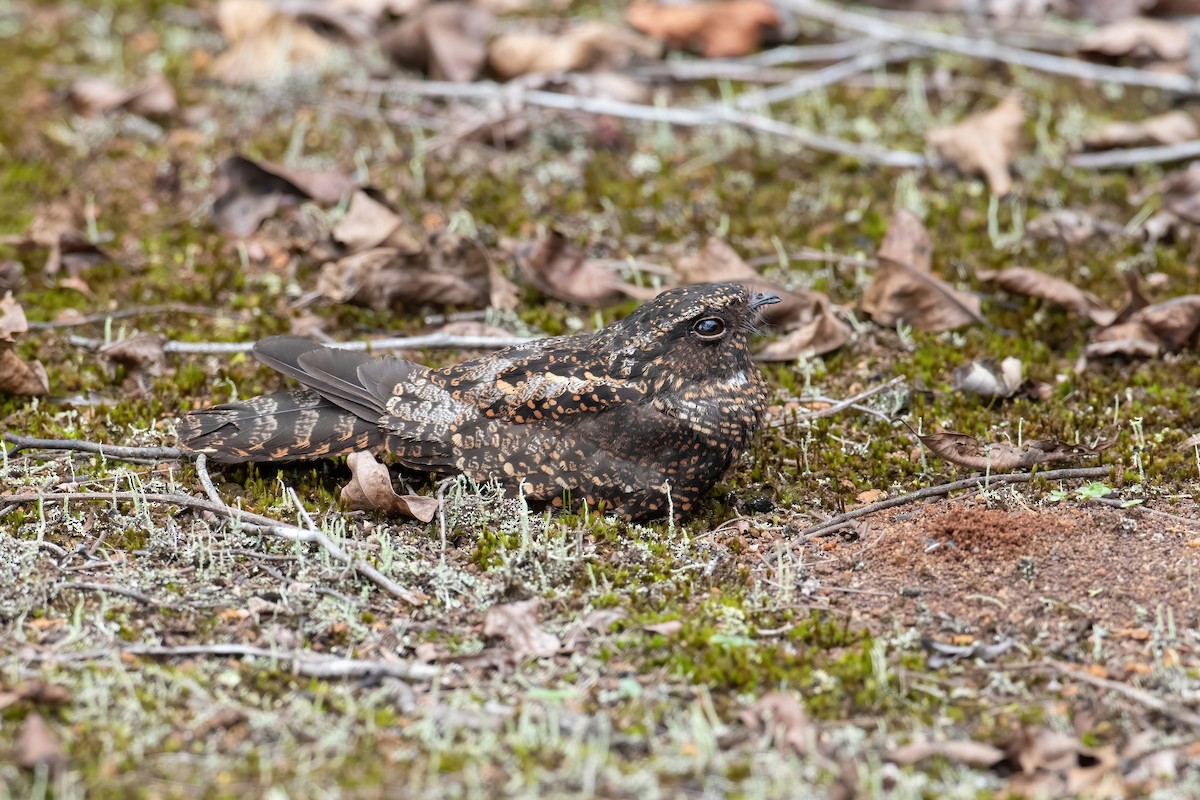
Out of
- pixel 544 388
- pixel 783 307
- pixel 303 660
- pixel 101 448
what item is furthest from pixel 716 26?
pixel 303 660

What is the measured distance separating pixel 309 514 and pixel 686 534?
137cm

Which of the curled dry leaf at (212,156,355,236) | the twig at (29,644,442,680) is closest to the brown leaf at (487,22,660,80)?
the curled dry leaf at (212,156,355,236)

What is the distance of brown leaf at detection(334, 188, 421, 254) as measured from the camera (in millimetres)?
6422

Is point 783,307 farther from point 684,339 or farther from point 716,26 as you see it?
point 716,26

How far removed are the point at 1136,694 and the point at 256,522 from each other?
288 centimetres

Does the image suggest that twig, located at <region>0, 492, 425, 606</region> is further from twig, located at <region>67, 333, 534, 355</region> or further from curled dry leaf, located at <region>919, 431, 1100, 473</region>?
curled dry leaf, located at <region>919, 431, 1100, 473</region>

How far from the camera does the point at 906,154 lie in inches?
292

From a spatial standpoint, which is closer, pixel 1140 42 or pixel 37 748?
pixel 37 748

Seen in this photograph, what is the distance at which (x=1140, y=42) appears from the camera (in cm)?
815

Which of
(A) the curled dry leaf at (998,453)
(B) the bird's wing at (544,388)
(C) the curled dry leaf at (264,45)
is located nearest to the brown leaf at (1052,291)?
(A) the curled dry leaf at (998,453)

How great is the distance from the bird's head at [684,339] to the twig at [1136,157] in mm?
3320

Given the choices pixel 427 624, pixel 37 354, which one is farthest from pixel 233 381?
pixel 427 624

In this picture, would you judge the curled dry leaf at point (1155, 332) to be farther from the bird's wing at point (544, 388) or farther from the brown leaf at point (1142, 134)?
the bird's wing at point (544, 388)

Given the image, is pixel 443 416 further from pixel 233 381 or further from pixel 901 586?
pixel 901 586
